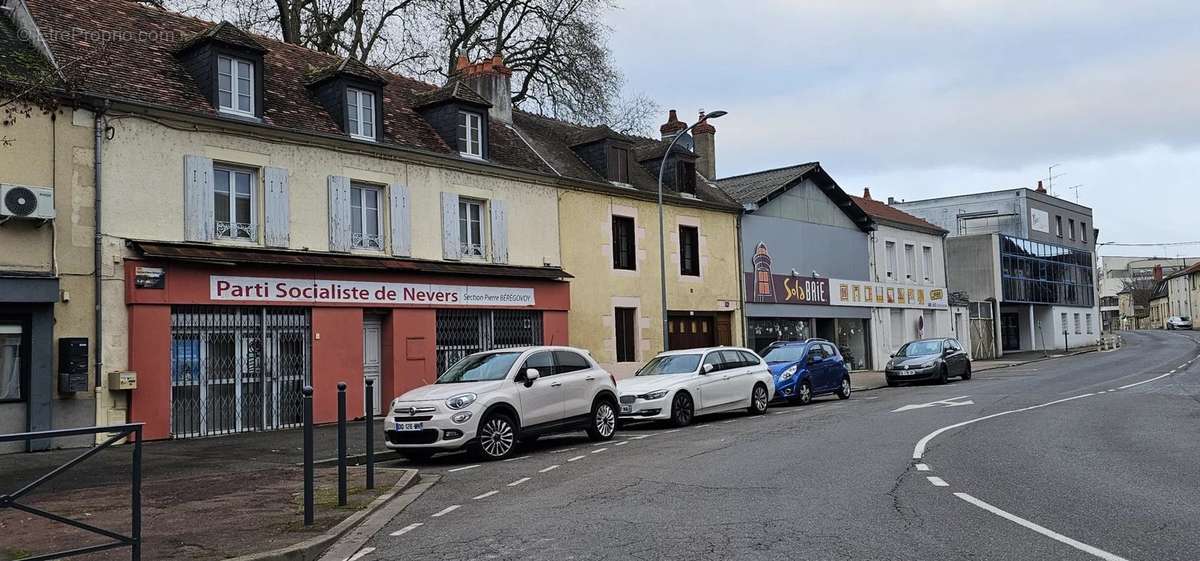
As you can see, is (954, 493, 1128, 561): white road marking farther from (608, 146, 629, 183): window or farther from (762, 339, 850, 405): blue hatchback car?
(608, 146, 629, 183): window

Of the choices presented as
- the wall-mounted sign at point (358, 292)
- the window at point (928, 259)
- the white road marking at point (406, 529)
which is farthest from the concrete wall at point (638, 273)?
the white road marking at point (406, 529)

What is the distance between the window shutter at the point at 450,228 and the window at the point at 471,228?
0.23 m

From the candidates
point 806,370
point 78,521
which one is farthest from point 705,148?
point 78,521

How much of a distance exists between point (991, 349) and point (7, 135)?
142 feet

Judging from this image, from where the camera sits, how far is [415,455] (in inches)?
539

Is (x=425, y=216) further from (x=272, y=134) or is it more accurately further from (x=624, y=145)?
(x=624, y=145)

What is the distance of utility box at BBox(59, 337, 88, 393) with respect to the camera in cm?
1463

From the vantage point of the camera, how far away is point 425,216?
67.0 feet

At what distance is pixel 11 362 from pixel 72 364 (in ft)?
3.02

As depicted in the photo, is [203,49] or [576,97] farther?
[576,97]

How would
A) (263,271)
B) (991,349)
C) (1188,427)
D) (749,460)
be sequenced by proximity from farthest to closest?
(991,349) < (263,271) < (1188,427) < (749,460)

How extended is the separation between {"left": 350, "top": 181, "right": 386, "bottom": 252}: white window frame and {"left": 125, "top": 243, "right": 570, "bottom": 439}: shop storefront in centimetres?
47

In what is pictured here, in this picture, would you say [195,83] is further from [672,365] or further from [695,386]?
[695,386]

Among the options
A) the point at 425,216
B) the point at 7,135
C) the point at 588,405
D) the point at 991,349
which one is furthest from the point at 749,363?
the point at 991,349
